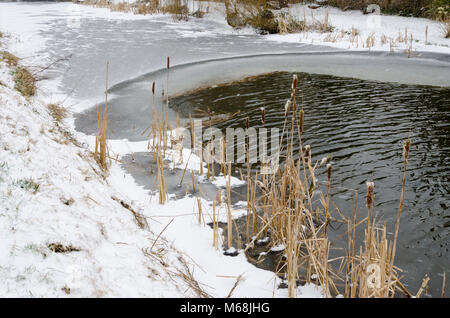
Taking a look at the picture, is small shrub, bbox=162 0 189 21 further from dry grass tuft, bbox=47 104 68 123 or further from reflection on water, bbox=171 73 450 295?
dry grass tuft, bbox=47 104 68 123

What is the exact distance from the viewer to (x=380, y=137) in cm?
568

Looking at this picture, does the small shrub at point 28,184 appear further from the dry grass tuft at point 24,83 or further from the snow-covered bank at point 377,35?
the snow-covered bank at point 377,35

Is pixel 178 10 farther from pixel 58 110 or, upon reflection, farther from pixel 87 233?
pixel 87 233

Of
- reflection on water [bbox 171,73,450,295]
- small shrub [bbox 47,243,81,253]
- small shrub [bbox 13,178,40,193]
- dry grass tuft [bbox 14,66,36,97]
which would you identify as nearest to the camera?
small shrub [bbox 47,243,81,253]

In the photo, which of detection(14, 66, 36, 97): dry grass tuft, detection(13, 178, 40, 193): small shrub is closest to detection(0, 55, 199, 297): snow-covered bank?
detection(13, 178, 40, 193): small shrub

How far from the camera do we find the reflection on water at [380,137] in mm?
3582

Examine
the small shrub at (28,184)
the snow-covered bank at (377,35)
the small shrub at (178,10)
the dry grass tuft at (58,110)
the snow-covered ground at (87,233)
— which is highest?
the small shrub at (178,10)

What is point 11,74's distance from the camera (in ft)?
21.0

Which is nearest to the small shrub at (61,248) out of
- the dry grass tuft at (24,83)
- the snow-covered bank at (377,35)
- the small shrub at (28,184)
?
the small shrub at (28,184)

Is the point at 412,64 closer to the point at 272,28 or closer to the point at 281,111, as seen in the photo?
the point at 281,111

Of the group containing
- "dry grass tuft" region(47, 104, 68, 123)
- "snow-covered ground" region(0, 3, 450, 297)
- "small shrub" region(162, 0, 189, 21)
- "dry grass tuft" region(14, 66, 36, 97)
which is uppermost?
"small shrub" region(162, 0, 189, 21)

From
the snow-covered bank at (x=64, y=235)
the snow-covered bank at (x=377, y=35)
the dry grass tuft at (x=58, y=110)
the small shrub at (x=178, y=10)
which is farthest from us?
the small shrub at (x=178, y=10)

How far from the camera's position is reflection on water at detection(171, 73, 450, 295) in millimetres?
3582

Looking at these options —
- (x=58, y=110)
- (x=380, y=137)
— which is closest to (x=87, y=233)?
(x=380, y=137)
